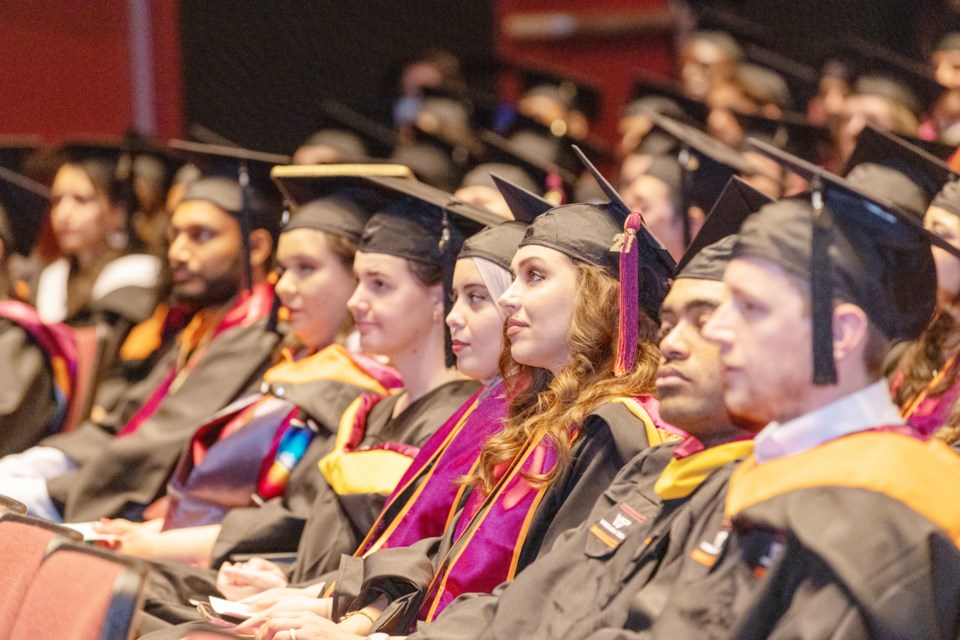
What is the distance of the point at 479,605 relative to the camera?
2.83m

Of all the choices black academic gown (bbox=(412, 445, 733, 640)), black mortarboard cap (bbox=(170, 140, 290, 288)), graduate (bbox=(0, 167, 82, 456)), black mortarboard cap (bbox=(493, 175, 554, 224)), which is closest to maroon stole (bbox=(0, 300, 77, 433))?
graduate (bbox=(0, 167, 82, 456))

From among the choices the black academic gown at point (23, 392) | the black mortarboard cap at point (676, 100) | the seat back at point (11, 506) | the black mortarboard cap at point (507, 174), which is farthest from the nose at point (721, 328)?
the black mortarboard cap at point (676, 100)

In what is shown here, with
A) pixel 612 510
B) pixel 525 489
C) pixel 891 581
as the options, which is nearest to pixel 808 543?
pixel 891 581

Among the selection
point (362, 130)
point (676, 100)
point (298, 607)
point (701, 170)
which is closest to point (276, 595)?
point (298, 607)

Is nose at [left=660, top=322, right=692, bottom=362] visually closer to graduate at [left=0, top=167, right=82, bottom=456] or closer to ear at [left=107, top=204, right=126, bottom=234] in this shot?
graduate at [left=0, top=167, right=82, bottom=456]

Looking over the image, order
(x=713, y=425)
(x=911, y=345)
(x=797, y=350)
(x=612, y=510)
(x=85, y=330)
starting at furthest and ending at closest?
1. (x=85, y=330)
2. (x=911, y=345)
3. (x=612, y=510)
4. (x=713, y=425)
5. (x=797, y=350)

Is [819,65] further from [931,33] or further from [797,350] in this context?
[797,350]

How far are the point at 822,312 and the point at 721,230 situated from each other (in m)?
0.63

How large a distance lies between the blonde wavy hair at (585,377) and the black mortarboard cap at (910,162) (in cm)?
97

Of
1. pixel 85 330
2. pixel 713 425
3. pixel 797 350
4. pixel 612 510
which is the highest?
pixel 797 350

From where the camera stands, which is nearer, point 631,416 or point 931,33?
point 631,416

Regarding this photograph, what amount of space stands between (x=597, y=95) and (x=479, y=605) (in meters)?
6.43

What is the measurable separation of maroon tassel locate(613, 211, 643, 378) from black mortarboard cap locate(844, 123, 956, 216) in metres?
0.97

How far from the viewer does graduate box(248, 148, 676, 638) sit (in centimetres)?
297
